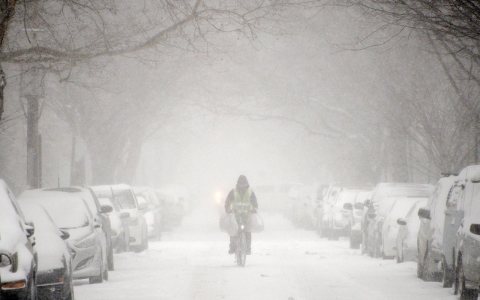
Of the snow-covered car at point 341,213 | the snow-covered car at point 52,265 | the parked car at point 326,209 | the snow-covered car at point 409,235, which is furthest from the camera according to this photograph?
the parked car at point 326,209

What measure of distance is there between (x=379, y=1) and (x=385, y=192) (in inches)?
363

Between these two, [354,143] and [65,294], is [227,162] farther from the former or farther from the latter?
[65,294]

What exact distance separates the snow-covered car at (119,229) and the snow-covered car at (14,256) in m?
11.6

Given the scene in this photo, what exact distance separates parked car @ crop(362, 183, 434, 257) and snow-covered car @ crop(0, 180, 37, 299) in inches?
558

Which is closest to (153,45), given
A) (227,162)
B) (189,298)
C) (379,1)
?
(379,1)

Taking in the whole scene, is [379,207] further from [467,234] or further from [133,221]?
[467,234]

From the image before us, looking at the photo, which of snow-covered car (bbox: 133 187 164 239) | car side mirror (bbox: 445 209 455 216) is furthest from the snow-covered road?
snow-covered car (bbox: 133 187 164 239)

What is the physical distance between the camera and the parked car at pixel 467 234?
12.8 meters

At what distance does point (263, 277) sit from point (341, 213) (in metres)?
15.7

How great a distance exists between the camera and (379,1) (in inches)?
671

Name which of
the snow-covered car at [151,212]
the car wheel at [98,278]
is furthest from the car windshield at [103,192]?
the car wheel at [98,278]

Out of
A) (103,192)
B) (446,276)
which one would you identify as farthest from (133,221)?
(446,276)

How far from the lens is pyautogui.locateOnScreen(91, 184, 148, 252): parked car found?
1027 inches

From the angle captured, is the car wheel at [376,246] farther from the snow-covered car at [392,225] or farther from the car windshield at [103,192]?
the car windshield at [103,192]
